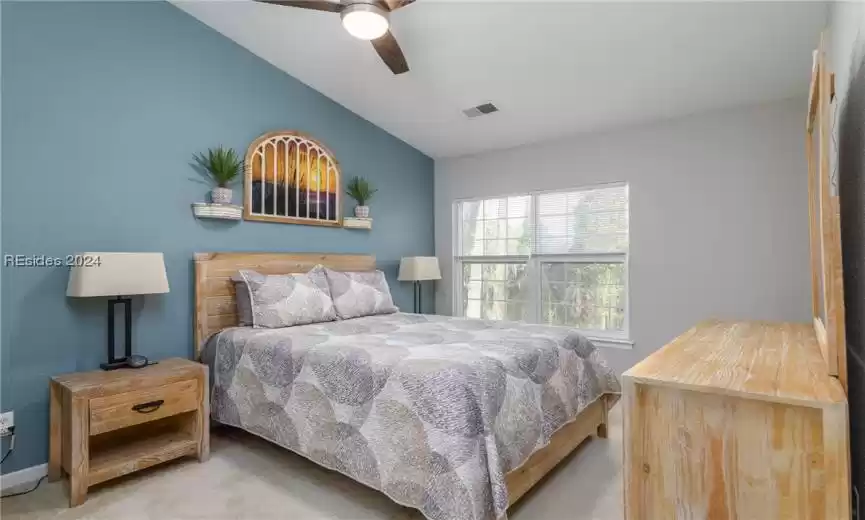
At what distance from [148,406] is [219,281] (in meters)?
1.02

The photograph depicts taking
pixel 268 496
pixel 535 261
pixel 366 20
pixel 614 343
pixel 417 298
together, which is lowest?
pixel 268 496

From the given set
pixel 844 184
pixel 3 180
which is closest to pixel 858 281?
pixel 844 184

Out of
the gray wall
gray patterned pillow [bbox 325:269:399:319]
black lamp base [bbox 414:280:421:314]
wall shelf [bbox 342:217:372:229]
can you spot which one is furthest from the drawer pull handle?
the gray wall

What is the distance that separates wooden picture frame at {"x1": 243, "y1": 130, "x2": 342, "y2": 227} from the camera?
3369 mm

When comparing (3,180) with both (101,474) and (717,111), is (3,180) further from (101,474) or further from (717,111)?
(717,111)

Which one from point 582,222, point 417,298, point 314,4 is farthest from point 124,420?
point 582,222

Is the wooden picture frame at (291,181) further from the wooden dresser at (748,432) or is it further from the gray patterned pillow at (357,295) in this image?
the wooden dresser at (748,432)

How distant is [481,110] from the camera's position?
12.3 feet

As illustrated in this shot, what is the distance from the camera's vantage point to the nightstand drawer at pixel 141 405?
2119 mm

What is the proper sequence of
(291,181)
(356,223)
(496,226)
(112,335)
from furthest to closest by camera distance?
(496,226) → (356,223) → (291,181) → (112,335)

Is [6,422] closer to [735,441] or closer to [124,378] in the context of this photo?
[124,378]

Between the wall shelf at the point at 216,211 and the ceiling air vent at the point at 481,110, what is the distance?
2081 mm

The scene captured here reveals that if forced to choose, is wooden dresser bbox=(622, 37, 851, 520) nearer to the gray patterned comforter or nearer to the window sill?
the gray patterned comforter

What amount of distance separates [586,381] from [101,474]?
2583 millimetres
